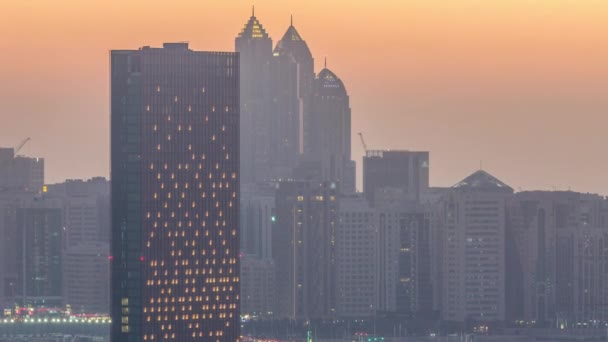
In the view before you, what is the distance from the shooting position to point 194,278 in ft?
507

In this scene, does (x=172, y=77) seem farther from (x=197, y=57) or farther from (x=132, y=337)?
(x=132, y=337)

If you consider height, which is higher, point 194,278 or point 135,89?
point 135,89

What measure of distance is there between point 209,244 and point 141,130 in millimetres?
7680

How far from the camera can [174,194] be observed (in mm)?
153875

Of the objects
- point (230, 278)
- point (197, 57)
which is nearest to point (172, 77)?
point (197, 57)

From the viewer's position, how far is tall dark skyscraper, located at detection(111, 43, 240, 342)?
151625 mm

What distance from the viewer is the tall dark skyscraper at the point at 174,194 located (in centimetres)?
15162

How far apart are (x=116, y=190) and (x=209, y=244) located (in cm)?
669

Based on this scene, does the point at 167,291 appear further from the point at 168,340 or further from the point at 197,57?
the point at 197,57

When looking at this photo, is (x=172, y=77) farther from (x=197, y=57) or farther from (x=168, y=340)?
(x=168, y=340)

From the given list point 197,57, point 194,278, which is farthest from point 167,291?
point 197,57

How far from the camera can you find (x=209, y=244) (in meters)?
156

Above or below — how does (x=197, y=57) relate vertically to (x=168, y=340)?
above

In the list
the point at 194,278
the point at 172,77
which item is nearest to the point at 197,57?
the point at 172,77
